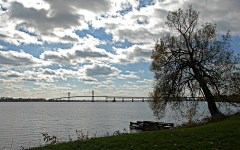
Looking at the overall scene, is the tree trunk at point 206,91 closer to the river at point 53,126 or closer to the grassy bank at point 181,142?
the river at point 53,126

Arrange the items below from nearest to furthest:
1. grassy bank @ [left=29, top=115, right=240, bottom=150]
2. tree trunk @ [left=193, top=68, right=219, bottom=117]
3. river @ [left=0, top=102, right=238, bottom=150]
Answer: grassy bank @ [left=29, top=115, right=240, bottom=150]
tree trunk @ [left=193, top=68, right=219, bottom=117]
river @ [left=0, top=102, right=238, bottom=150]

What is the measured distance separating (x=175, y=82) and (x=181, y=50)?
13.4ft

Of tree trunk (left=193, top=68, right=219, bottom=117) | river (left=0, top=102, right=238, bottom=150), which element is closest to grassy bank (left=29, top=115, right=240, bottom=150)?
river (left=0, top=102, right=238, bottom=150)

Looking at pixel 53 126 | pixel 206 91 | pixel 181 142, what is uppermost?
pixel 206 91

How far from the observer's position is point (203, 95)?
894 inches

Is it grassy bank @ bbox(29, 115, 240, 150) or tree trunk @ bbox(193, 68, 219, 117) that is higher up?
tree trunk @ bbox(193, 68, 219, 117)

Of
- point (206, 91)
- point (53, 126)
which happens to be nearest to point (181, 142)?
point (206, 91)

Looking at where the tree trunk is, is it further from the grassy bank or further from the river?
the grassy bank

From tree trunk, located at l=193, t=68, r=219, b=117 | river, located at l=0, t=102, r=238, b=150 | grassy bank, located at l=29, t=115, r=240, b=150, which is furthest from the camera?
river, located at l=0, t=102, r=238, b=150

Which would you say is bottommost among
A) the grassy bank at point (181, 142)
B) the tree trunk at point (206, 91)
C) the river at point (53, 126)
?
the river at point (53, 126)

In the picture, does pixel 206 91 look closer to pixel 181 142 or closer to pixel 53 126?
pixel 181 142

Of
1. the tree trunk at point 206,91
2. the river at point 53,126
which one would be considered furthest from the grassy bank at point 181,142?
the tree trunk at point 206,91

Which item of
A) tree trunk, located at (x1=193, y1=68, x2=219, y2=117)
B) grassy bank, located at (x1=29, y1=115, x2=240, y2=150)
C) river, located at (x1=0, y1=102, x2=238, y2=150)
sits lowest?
river, located at (x1=0, y1=102, x2=238, y2=150)

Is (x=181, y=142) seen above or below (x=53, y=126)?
above
